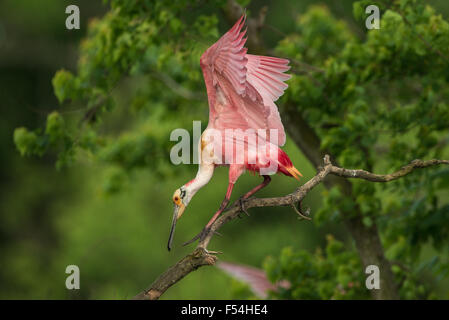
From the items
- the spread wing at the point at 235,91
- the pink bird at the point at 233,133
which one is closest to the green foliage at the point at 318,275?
the pink bird at the point at 233,133

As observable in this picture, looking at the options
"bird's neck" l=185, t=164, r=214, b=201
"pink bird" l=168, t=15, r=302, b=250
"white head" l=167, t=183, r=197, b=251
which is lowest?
"white head" l=167, t=183, r=197, b=251

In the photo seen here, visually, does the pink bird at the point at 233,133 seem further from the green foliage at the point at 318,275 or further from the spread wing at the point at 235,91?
the green foliage at the point at 318,275

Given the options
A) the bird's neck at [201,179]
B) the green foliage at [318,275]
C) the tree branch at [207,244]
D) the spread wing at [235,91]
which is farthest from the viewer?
the green foliage at [318,275]

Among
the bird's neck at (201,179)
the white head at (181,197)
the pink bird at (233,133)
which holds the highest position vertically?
the pink bird at (233,133)

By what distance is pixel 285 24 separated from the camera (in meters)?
21.1

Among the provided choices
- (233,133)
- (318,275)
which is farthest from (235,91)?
(318,275)

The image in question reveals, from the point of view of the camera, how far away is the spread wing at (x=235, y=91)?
5695mm

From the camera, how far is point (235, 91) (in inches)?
230

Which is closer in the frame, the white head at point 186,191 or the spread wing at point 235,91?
the spread wing at point 235,91

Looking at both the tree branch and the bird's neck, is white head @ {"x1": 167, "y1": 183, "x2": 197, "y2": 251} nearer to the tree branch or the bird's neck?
the bird's neck

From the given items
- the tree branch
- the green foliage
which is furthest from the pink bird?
the green foliage

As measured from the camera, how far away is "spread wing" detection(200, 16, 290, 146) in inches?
224

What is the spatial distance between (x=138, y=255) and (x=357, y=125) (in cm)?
1693
